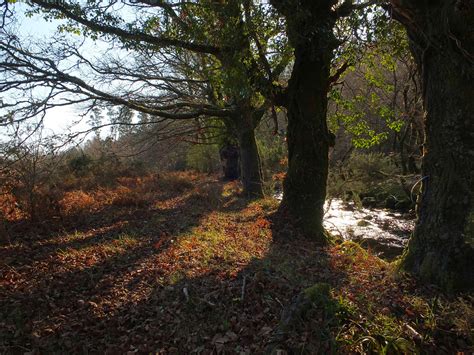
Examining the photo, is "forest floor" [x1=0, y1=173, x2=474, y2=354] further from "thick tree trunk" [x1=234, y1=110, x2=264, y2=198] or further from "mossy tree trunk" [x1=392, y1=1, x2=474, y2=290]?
"thick tree trunk" [x1=234, y1=110, x2=264, y2=198]

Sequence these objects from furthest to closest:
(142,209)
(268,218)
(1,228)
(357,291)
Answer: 1. (142,209)
2. (268,218)
3. (1,228)
4. (357,291)

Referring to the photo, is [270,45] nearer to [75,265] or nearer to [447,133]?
[447,133]

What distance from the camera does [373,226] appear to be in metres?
13.2

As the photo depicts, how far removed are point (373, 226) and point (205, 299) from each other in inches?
414

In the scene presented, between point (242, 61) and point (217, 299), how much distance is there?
542 cm

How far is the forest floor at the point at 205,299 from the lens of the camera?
3723mm

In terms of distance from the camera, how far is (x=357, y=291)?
15.5ft

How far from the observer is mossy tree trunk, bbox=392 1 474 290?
15.6 ft

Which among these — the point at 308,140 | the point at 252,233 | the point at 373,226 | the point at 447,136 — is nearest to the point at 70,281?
the point at 252,233

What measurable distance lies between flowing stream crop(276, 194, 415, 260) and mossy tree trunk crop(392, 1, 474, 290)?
4250mm

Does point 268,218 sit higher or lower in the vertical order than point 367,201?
higher

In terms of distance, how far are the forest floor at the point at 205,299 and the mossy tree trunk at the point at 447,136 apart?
0.47 metres

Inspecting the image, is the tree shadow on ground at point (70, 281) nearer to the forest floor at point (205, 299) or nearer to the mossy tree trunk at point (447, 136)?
the forest floor at point (205, 299)

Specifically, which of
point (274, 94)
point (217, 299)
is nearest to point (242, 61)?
point (274, 94)
